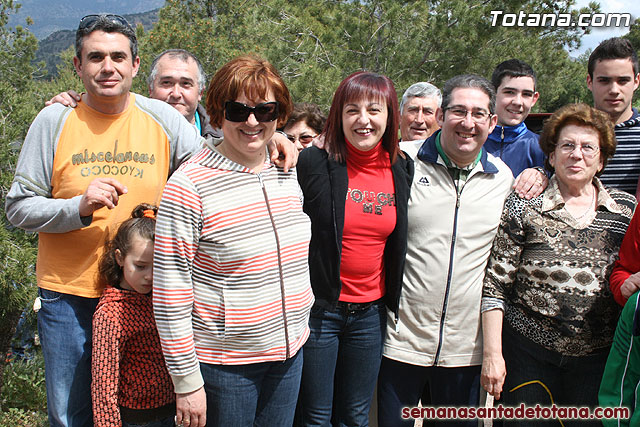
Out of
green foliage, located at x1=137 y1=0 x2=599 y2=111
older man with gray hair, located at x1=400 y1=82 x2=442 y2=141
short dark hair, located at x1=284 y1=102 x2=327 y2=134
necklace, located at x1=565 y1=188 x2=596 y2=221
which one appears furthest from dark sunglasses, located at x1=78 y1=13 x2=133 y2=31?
green foliage, located at x1=137 y1=0 x2=599 y2=111

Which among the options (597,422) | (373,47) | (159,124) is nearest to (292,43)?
(373,47)

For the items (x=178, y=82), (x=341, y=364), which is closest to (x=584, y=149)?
(x=341, y=364)

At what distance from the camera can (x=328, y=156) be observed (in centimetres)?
252

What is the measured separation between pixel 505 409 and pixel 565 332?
555 mm

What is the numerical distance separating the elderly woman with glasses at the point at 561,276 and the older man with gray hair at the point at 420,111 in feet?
3.58

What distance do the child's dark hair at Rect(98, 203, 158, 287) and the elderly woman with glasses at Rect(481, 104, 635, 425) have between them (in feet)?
5.42

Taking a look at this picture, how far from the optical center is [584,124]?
2.52m

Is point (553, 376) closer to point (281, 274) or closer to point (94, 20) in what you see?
point (281, 274)

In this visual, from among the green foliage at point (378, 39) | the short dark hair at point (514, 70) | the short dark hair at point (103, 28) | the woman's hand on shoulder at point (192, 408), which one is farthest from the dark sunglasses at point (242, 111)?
the green foliage at point (378, 39)

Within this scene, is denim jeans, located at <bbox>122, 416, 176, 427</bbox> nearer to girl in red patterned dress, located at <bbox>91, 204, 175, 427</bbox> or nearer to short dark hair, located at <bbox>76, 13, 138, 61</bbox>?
girl in red patterned dress, located at <bbox>91, 204, 175, 427</bbox>

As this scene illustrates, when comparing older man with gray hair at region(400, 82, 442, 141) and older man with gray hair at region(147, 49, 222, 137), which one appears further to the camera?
older man with gray hair at region(400, 82, 442, 141)

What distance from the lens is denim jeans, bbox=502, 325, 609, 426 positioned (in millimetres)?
2512

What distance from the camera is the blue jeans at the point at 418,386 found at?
2.68 metres

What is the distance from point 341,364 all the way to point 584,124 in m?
1.67
